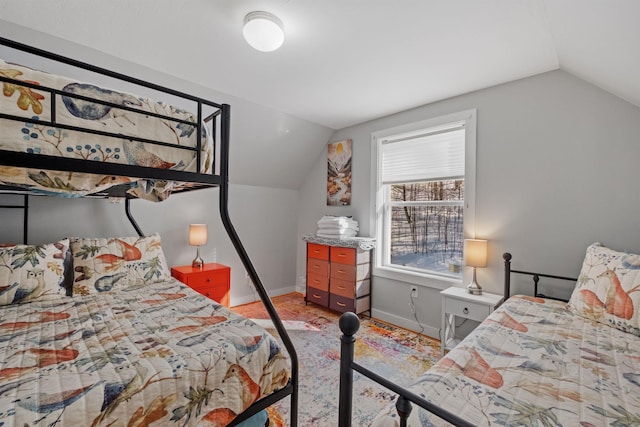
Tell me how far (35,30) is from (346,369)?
278cm

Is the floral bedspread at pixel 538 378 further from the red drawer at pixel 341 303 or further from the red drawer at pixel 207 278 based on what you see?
the red drawer at pixel 207 278

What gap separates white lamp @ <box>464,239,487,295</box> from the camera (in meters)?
2.44

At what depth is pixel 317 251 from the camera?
3.66 meters

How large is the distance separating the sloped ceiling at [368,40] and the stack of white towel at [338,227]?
1.52 metres

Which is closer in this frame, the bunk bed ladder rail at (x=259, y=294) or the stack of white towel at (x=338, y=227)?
the bunk bed ladder rail at (x=259, y=294)

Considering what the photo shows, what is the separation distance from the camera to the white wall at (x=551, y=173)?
2002 millimetres

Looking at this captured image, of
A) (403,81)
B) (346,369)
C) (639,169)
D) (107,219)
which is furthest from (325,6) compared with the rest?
(107,219)

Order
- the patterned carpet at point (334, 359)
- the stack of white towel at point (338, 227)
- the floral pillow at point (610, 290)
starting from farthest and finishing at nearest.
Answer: the stack of white towel at point (338, 227) < the patterned carpet at point (334, 359) < the floral pillow at point (610, 290)

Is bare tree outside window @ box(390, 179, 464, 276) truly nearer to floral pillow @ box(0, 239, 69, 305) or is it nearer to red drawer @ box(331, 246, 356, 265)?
red drawer @ box(331, 246, 356, 265)

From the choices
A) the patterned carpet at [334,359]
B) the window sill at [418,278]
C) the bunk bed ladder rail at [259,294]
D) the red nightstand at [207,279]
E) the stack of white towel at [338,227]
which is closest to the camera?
the bunk bed ladder rail at [259,294]

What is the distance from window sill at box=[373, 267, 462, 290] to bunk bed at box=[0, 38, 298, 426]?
2030 millimetres

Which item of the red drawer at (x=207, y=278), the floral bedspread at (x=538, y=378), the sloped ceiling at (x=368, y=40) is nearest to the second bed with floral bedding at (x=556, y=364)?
the floral bedspread at (x=538, y=378)

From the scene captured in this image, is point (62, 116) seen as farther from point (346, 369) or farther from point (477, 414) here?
point (477, 414)

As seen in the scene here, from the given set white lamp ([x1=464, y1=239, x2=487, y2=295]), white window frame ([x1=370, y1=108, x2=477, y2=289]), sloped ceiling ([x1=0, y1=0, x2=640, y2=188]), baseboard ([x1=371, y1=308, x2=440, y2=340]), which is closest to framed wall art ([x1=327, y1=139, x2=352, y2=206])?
white window frame ([x1=370, y1=108, x2=477, y2=289])
